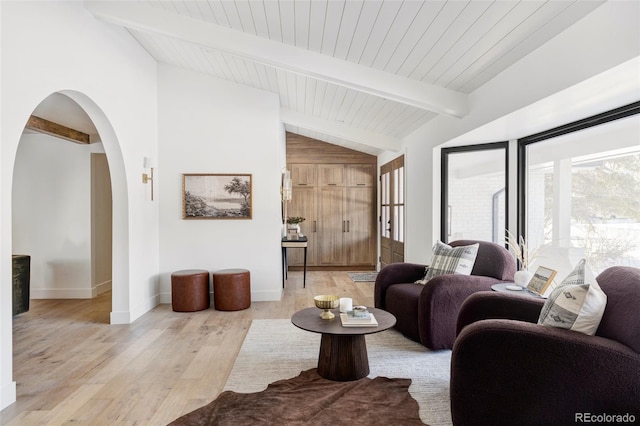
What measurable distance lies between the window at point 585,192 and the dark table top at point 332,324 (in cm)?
149

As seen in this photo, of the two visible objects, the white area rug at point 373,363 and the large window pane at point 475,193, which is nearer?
the white area rug at point 373,363

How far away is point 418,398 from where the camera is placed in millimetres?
2447

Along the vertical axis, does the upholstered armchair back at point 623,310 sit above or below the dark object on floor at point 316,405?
above

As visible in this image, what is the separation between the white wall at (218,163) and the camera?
510 cm

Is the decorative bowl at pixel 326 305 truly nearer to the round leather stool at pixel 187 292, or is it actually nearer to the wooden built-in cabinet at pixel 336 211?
the round leather stool at pixel 187 292

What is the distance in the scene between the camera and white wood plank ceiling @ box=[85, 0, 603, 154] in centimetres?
249

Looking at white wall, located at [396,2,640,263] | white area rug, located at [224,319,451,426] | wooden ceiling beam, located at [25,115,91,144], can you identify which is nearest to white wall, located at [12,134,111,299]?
wooden ceiling beam, located at [25,115,91,144]

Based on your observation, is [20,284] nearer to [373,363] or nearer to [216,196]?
[216,196]

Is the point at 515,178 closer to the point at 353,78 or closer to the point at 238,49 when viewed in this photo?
the point at 353,78

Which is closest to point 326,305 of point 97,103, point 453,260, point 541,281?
point 453,260

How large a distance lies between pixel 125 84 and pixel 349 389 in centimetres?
376

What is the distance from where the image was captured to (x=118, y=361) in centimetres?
312

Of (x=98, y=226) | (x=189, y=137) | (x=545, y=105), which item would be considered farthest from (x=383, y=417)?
(x=98, y=226)

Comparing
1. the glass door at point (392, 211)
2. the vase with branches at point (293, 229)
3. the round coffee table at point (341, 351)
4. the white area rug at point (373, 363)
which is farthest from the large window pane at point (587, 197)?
the vase with branches at point (293, 229)
